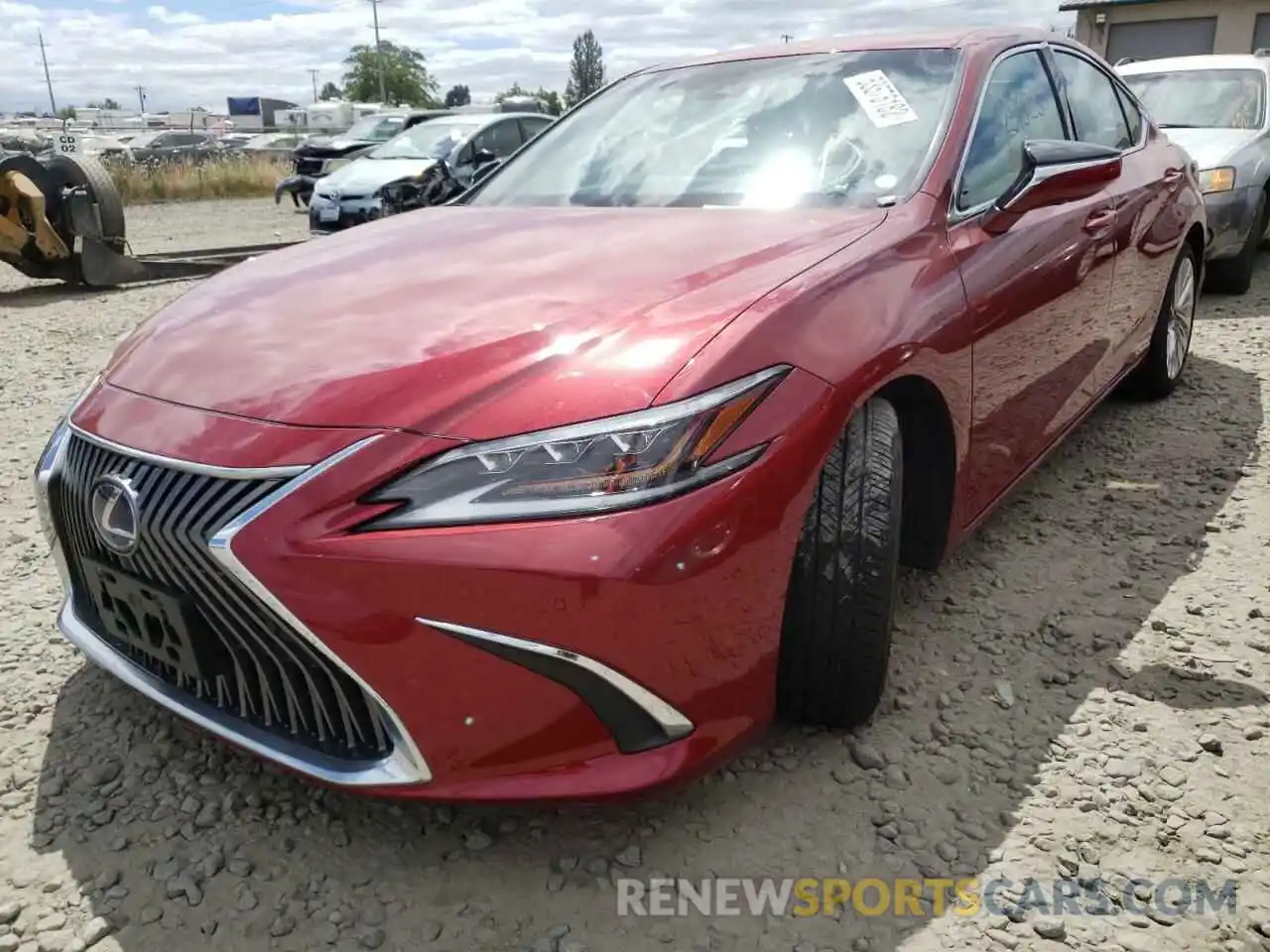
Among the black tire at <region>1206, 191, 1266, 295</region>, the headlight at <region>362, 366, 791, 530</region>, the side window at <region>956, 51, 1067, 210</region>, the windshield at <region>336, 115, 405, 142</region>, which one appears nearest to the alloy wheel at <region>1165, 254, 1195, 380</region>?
the side window at <region>956, 51, 1067, 210</region>

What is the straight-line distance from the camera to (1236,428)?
4.12m

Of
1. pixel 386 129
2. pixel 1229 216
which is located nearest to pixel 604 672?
pixel 1229 216

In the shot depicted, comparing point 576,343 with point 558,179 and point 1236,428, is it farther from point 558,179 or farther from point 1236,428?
point 1236,428

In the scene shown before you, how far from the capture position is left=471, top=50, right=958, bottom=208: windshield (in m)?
2.48

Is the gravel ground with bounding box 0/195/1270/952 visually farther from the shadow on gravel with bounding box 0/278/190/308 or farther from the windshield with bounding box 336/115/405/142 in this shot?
the windshield with bounding box 336/115/405/142

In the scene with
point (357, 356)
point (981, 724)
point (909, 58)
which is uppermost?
point (909, 58)

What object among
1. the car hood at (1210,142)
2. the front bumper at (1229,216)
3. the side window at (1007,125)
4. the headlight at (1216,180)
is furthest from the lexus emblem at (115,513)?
the car hood at (1210,142)

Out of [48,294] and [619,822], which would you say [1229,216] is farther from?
[48,294]

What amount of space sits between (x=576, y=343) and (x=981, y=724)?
126 cm

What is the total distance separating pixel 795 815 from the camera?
1.97 metres

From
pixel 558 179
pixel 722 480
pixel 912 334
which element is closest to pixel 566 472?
pixel 722 480

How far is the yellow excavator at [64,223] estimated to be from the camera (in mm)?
7664

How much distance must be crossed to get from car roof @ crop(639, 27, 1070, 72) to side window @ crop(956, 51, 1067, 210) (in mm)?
73

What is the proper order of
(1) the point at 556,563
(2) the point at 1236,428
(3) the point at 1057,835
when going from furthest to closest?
(2) the point at 1236,428 → (3) the point at 1057,835 → (1) the point at 556,563
